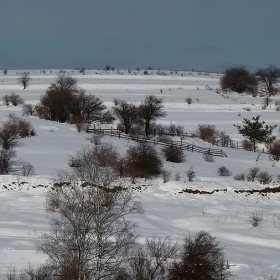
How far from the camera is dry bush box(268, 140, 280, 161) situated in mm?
41369

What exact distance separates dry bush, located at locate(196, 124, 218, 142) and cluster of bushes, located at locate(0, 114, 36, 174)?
16.9 meters

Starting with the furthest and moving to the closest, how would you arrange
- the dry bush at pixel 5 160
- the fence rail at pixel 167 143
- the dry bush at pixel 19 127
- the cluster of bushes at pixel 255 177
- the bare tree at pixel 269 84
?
the bare tree at pixel 269 84
the fence rail at pixel 167 143
the dry bush at pixel 19 127
the cluster of bushes at pixel 255 177
the dry bush at pixel 5 160

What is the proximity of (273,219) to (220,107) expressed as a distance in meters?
→ 40.6

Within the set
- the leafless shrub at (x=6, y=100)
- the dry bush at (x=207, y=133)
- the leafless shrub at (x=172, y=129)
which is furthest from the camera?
the leafless shrub at (x=6, y=100)

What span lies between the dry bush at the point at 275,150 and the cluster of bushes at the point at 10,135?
68.0 ft

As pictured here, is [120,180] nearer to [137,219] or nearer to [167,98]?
[137,219]

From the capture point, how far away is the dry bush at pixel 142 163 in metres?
30.9

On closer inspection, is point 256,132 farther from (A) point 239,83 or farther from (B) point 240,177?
(A) point 239,83

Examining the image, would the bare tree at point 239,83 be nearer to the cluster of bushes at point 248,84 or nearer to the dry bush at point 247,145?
the cluster of bushes at point 248,84

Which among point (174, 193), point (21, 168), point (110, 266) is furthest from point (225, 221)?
point (21, 168)

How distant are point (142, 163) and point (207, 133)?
18.2 meters

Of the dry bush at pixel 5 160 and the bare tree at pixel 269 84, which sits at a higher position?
the bare tree at pixel 269 84

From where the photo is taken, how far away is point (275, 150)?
142ft

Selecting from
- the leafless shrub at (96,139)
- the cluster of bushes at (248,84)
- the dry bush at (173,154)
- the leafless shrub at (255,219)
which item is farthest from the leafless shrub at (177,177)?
the cluster of bushes at (248,84)
